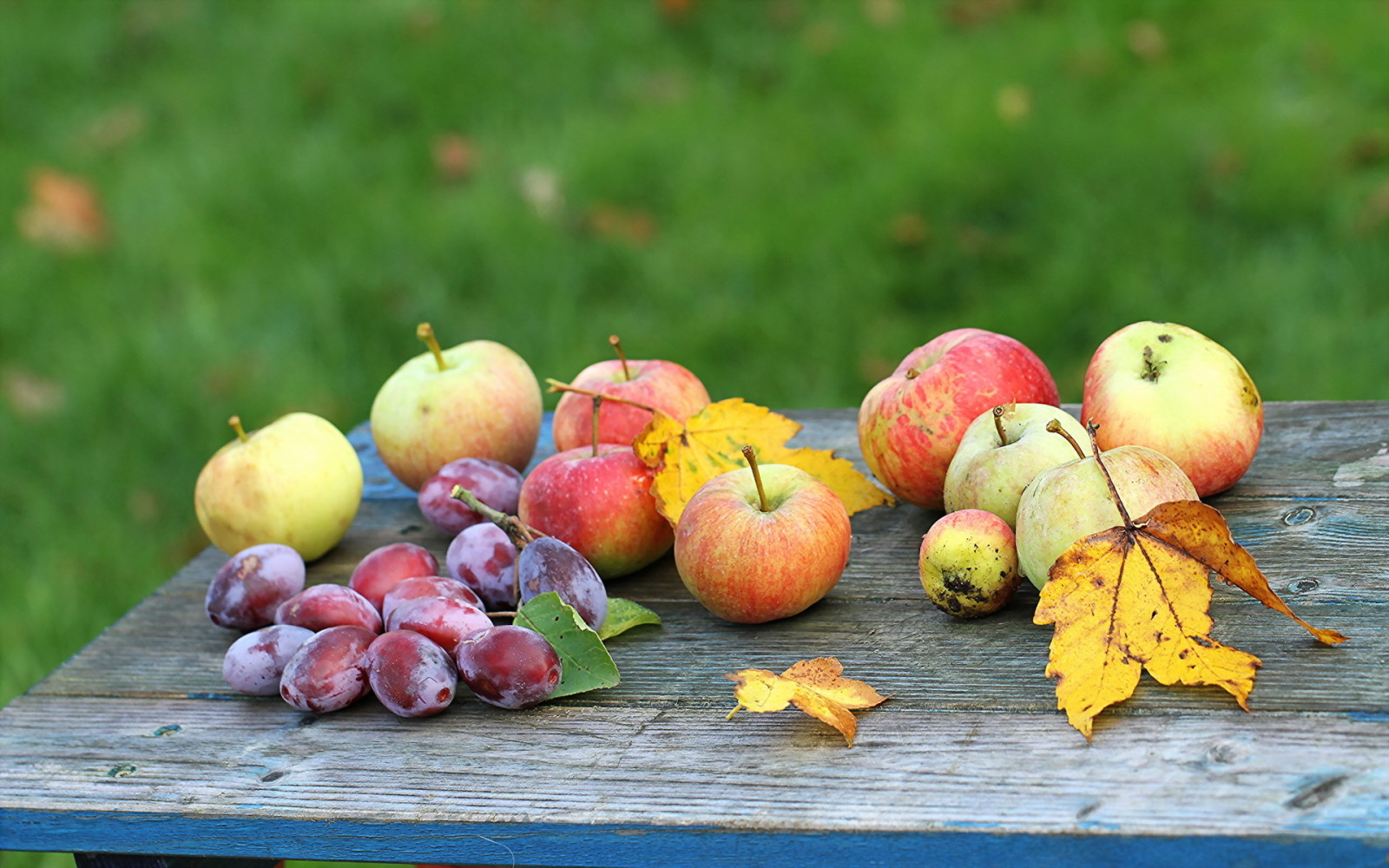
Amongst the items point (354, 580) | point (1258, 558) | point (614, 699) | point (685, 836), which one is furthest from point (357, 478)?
point (1258, 558)

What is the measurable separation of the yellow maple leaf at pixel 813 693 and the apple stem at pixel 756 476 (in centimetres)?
19

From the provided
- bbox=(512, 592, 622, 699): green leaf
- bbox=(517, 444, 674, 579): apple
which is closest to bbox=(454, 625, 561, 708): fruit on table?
bbox=(512, 592, 622, 699): green leaf

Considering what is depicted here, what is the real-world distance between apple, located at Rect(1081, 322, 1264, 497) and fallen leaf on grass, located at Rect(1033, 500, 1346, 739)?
28 cm

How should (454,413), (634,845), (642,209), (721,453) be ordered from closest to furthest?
(634,845) < (721,453) < (454,413) < (642,209)

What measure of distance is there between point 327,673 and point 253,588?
24 centimetres

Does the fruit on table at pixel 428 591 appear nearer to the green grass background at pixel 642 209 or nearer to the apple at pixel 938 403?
the apple at pixel 938 403

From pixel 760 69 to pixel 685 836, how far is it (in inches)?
122

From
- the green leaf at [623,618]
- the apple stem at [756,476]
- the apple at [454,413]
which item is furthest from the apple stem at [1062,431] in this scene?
the apple at [454,413]

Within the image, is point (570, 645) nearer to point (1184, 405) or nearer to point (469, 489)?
point (469, 489)

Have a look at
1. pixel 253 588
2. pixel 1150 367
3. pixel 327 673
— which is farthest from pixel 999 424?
pixel 253 588

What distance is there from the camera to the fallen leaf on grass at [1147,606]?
966mm

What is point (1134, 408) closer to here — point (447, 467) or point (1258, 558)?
point (1258, 558)

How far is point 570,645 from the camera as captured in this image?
1.11 metres

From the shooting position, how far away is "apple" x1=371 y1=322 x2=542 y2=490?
1.60m
